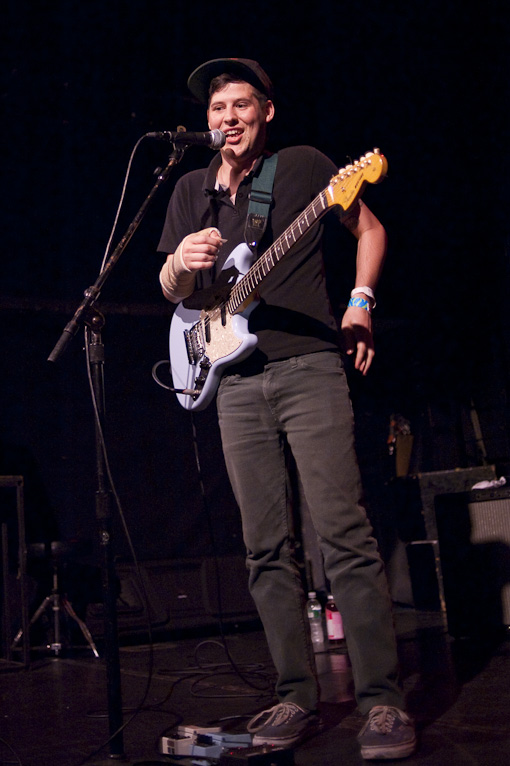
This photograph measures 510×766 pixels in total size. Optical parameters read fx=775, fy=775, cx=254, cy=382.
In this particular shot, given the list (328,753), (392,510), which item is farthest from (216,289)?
(392,510)

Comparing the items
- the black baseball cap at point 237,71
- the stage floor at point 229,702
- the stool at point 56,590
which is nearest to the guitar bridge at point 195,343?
the black baseball cap at point 237,71

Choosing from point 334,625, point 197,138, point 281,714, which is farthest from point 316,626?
point 197,138

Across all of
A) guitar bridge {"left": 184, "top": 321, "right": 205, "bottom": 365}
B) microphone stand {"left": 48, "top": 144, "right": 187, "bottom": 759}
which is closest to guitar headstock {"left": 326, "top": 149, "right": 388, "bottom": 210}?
microphone stand {"left": 48, "top": 144, "right": 187, "bottom": 759}

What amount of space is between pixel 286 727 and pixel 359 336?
110 centimetres

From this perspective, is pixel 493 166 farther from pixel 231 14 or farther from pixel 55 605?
pixel 55 605

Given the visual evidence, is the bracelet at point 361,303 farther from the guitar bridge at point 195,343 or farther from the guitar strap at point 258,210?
the guitar bridge at point 195,343

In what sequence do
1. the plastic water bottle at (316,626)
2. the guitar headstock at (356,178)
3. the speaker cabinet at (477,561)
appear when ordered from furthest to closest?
the plastic water bottle at (316,626), the speaker cabinet at (477,561), the guitar headstock at (356,178)

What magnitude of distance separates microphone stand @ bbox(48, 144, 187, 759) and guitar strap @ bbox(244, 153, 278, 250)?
0.85 ft

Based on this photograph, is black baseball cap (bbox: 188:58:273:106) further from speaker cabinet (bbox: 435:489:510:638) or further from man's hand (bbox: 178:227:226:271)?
speaker cabinet (bbox: 435:489:510:638)

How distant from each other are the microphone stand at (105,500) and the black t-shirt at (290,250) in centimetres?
22

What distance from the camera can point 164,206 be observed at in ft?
21.6

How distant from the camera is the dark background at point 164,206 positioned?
4691mm

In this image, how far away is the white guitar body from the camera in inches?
90.4

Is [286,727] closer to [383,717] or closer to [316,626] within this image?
[383,717]
